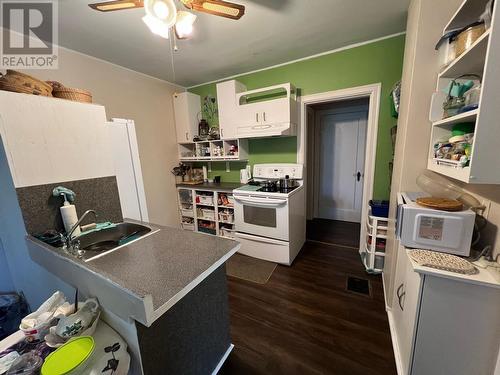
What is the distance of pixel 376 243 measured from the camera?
7.34 ft

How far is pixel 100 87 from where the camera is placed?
2.40m

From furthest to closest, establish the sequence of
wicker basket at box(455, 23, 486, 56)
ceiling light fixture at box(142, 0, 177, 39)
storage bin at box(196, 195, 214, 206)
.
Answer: storage bin at box(196, 195, 214, 206), ceiling light fixture at box(142, 0, 177, 39), wicker basket at box(455, 23, 486, 56)

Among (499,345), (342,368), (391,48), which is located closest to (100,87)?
(391,48)

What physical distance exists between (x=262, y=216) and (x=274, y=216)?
16cm

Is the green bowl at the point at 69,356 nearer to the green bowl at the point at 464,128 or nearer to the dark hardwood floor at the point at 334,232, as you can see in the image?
the green bowl at the point at 464,128

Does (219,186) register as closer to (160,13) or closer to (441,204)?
(160,13)

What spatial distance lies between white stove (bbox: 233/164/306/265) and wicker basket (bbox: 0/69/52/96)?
6.12 ft

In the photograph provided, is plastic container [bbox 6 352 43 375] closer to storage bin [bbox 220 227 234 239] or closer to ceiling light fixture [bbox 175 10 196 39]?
ceiling light fixture [bbox 175 10 196 39]

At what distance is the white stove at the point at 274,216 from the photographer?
2.33 metres

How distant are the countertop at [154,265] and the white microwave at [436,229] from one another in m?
0.99

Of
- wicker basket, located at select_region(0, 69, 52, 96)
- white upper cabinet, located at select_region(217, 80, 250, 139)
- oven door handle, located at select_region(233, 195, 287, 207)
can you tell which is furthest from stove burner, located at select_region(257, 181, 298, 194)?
wicker basket, located at select_region(0, 69, 52, 96)

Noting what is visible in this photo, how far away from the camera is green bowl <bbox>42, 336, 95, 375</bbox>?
69cm

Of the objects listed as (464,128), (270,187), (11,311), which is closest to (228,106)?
(270,187)

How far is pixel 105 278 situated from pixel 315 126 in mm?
3842
